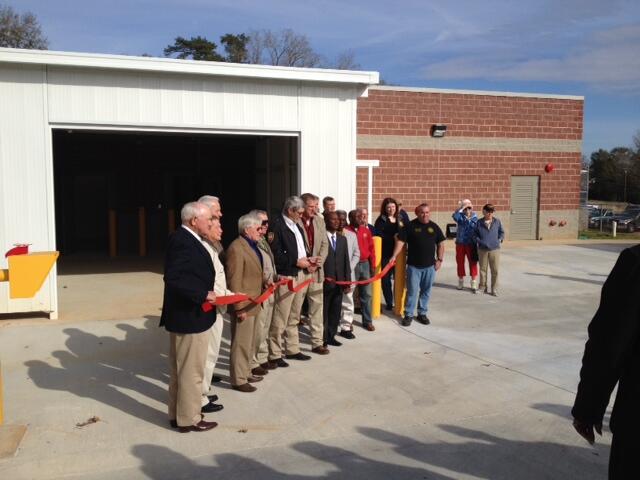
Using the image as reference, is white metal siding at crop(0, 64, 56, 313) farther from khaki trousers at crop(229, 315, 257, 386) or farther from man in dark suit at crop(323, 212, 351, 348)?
khaki trousers at crop(229, 315, 257, 386)

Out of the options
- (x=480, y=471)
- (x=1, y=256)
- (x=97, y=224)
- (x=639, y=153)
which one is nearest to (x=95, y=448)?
(x=480, y=471)

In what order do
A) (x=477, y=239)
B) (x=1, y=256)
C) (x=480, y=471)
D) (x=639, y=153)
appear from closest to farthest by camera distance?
(x=480, y=471) < (x=1, y=256) < (x=477, y=239) < (x=639, y=153)

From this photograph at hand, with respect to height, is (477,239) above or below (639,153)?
below

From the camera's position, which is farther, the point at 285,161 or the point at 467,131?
the point at 467,131

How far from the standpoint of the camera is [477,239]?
11.8m

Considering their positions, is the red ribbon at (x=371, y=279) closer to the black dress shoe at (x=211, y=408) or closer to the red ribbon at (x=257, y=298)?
the red ribbon at (x=257, y=298)

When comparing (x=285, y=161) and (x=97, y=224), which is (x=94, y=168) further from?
(x=285, y=161)

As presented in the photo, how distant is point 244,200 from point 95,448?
16603 mm

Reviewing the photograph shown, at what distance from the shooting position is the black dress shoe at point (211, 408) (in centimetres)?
582

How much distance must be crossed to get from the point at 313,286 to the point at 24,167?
483cm

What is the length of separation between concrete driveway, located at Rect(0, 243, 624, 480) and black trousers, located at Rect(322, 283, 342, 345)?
277 mm

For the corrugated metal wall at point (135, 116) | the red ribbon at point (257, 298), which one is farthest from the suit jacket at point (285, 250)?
the corrugated metal wall at point (135, 116)

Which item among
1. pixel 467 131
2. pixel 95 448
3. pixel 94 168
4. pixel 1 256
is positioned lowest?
pixel 95 448

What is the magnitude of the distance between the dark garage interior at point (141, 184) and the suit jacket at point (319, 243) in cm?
1025
